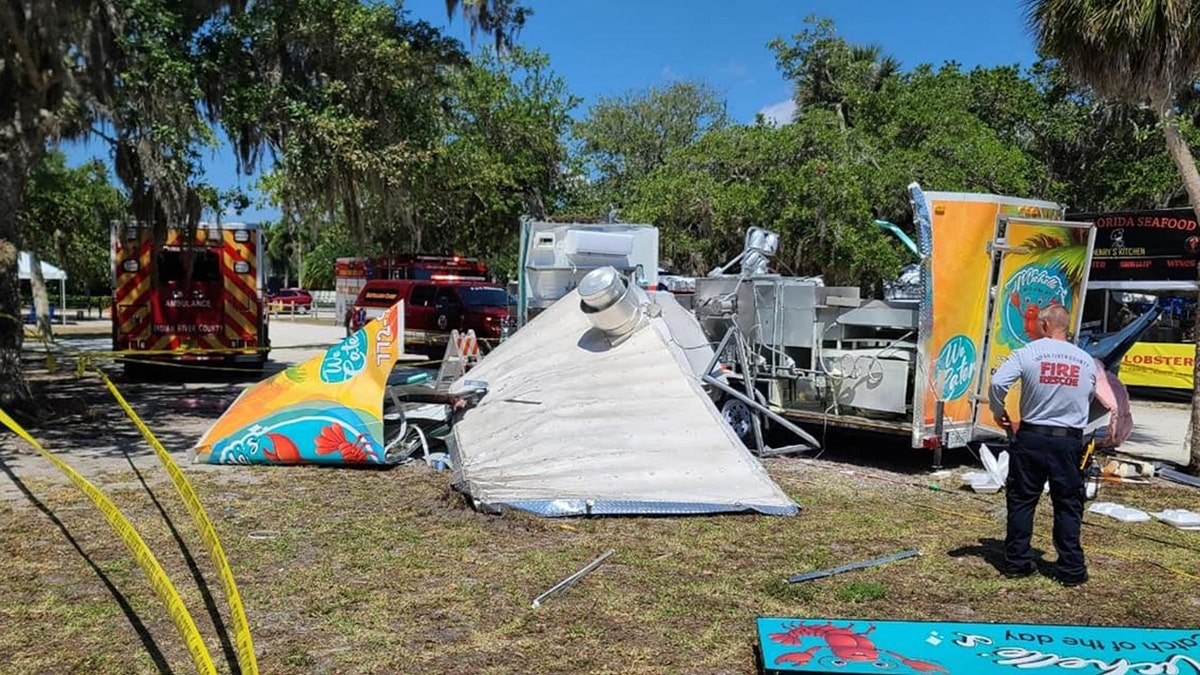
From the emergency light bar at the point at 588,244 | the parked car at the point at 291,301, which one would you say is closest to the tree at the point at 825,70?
the emergency light bar at the point at 588,244

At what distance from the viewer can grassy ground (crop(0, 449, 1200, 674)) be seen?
4.44 metres

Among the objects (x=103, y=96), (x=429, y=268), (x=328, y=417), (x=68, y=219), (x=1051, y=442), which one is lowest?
(x=328, y=417)

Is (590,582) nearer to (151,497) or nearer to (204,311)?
(151,497)

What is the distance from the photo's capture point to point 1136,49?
8633 millimetres

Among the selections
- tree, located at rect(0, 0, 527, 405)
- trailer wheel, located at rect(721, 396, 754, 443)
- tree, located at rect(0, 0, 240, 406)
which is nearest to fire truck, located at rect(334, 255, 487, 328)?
tree, located at rect(0, 0, 527, 405)

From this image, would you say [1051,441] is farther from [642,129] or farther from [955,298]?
[642,129]

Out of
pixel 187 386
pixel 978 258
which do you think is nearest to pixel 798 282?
pixel 978 258

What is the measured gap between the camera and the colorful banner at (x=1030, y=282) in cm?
865

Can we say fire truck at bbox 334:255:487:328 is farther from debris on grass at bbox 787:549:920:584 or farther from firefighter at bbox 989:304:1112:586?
firefighter at bbox 989:304:1112:586

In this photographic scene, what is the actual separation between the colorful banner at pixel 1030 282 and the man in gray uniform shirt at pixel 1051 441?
309 cm

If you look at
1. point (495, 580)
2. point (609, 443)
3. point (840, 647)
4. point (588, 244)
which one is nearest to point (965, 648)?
point (840, 647)

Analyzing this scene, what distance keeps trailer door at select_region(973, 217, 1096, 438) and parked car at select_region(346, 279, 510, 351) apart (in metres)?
13.1

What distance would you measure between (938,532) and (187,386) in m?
12.6

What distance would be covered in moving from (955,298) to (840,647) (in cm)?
488
